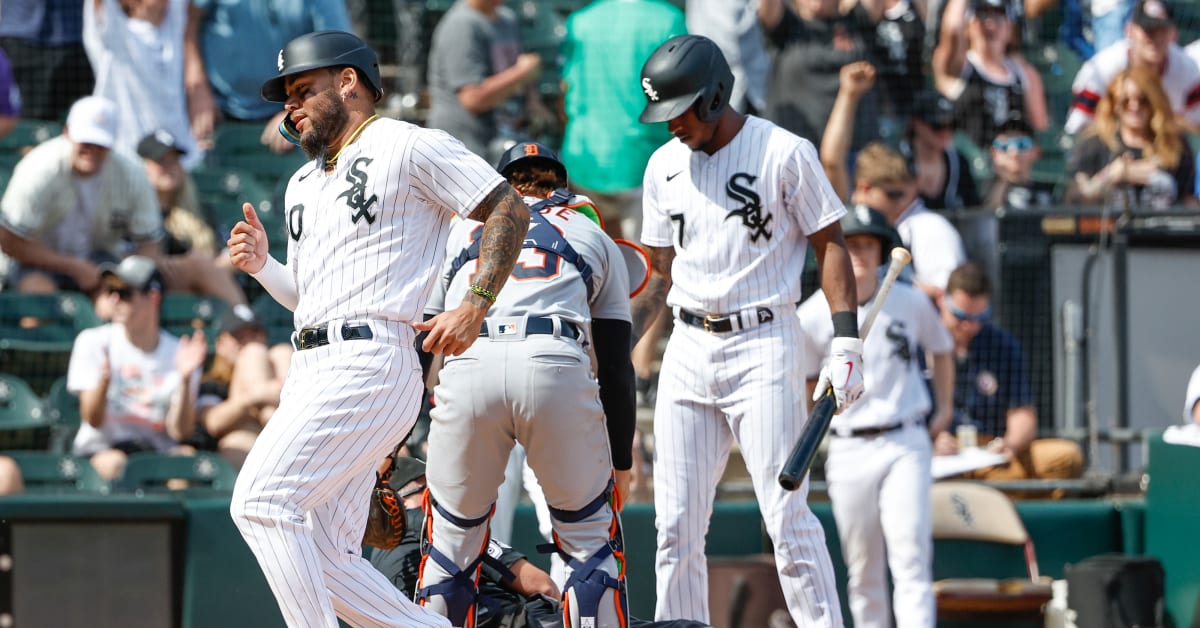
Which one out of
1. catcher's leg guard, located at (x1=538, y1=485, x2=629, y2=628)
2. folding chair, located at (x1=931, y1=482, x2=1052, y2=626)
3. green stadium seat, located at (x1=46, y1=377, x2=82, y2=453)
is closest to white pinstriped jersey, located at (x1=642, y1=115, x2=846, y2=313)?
catcher's leg guard, located at (x1=538, y1=485, x2=629, y2=628)

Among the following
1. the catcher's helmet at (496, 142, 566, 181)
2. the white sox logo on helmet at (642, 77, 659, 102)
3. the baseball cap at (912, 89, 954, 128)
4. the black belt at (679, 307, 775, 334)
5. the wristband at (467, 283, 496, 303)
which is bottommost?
the black belt at (679, 307, 775, 334)

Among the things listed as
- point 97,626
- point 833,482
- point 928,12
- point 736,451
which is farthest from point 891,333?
point 928,12

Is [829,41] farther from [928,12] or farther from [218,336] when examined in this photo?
[218,336]

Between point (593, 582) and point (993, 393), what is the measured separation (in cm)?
373

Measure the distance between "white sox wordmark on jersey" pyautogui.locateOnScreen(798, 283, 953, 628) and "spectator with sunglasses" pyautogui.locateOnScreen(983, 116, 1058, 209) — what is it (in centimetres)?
283

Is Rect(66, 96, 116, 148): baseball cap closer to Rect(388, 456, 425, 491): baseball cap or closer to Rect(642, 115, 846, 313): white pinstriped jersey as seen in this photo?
Rect(388, 456, 425, 491): baseball cap

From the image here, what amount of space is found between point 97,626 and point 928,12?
21.0 ft

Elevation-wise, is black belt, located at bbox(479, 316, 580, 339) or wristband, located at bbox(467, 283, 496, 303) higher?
wristband, located at bbox(467, 283, 496, 303)

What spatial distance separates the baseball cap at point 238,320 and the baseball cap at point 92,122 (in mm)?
1145

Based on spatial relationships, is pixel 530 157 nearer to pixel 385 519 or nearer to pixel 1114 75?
pixel 385 519

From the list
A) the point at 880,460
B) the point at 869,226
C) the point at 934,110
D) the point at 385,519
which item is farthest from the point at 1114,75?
the point at 385,519

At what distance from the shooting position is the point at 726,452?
539cm

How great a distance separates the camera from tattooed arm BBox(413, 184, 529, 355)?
4059 mm

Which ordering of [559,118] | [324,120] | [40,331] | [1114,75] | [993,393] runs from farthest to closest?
[559,118], [1114,75], [40,331], [993,393], [324,120]
